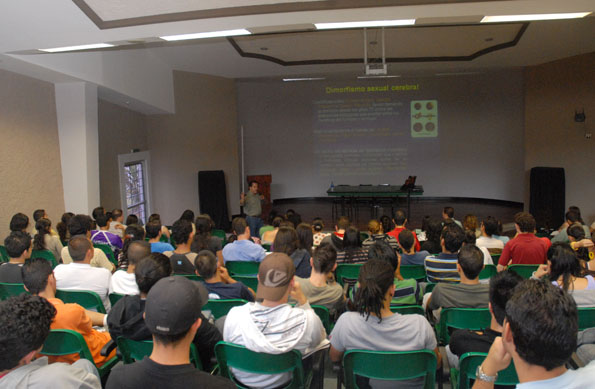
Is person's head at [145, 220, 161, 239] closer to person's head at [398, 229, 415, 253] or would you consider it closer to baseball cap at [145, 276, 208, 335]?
person's head at [398, 229, 415, 253]

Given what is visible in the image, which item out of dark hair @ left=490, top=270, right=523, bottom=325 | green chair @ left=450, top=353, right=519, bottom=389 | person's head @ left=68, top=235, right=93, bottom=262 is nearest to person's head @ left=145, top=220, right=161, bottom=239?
person's head @ left=68, top=235, right=93, bottom=262

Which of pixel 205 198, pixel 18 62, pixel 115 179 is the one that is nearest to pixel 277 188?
pixel 205 198

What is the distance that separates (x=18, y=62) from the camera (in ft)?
19.9

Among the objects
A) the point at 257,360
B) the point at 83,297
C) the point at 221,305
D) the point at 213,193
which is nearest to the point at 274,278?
the point at 257,360

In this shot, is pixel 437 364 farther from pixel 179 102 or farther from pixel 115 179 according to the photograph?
pixel 179 102

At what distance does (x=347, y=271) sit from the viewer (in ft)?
14.4

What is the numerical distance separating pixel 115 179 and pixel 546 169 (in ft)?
29.2

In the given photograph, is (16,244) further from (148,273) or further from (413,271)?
(413,271)

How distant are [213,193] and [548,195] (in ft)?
23.9

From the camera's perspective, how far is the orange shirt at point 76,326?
258 centimetres

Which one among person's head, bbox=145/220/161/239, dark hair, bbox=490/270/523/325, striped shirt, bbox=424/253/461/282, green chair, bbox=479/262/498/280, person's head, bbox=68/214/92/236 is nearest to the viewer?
dark hair, bbox=490/270/523/325

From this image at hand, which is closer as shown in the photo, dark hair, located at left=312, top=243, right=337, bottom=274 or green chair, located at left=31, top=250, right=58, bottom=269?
dark hair, located at left=312, top=243, right=337, bottom=274

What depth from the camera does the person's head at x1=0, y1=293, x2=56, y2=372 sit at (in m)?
1.70

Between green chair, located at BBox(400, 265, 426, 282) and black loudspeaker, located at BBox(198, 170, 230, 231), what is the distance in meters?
7.19
